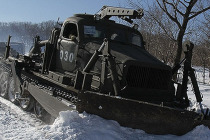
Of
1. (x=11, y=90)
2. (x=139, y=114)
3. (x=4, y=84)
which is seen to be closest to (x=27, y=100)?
(x=11, y=90)

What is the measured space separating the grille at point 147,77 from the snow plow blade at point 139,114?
103cm

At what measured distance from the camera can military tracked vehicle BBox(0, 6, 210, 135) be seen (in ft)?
15.7

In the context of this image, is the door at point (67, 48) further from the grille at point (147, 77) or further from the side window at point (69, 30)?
the grille at point (147, 77)

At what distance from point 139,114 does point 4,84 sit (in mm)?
6397

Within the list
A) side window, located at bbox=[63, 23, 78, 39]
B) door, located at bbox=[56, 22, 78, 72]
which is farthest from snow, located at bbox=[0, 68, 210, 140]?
side window, located at bbox=[63, 23, 78, 39]

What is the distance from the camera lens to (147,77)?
19.0ft

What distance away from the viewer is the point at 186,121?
4816 millimetres

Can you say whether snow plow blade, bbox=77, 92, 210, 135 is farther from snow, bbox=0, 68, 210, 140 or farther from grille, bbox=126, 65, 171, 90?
grille, bbox=126, 65, 171, 90

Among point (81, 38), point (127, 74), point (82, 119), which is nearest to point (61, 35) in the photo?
point (81, 38)

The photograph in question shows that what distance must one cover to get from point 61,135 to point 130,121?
4.18 ft

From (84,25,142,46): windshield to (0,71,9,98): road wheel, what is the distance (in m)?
4.07

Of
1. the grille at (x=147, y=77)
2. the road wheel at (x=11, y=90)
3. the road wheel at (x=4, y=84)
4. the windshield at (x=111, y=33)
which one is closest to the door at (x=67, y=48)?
the windshield at (x=111, y=33)

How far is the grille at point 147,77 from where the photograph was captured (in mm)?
5680

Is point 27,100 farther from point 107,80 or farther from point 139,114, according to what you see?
point 139,114
